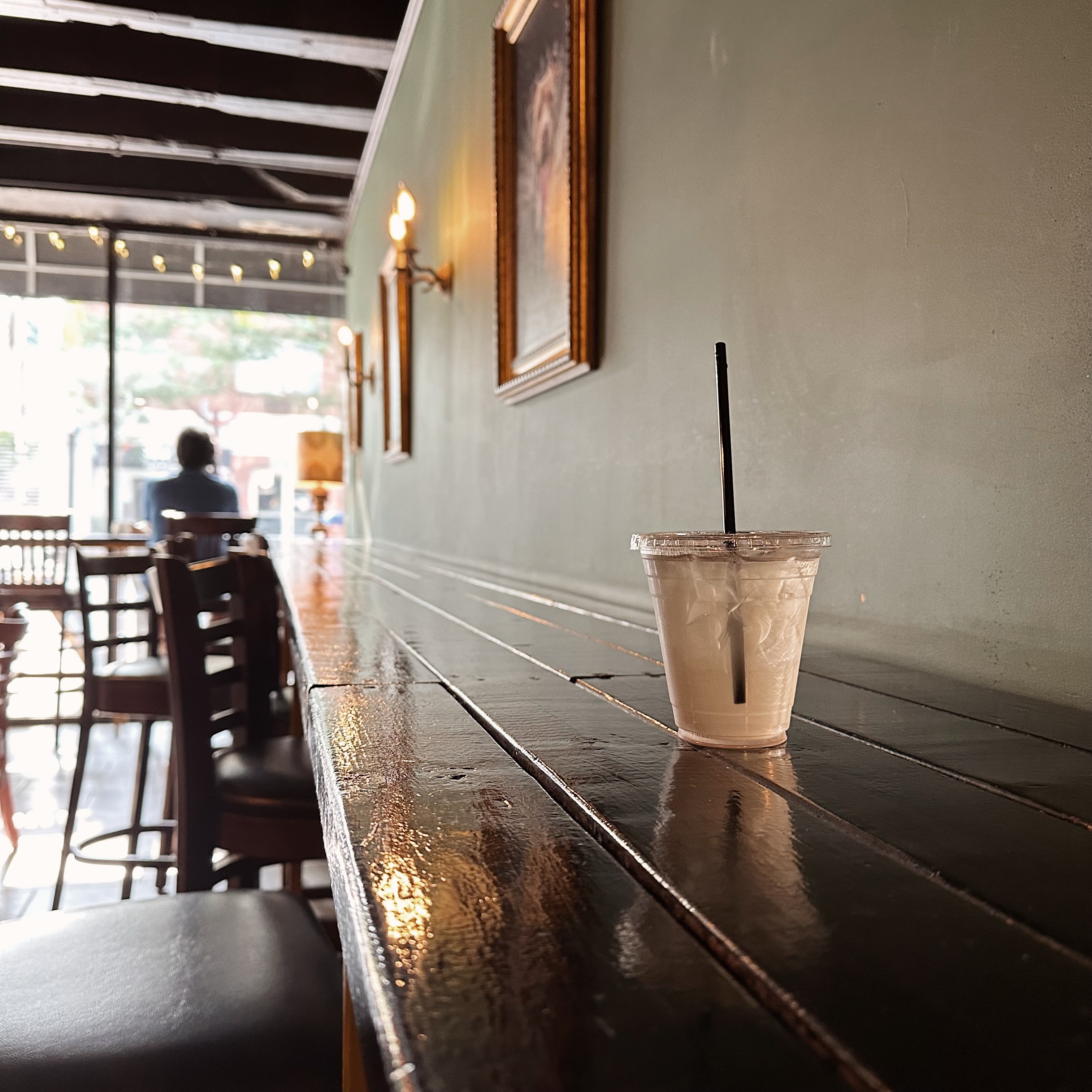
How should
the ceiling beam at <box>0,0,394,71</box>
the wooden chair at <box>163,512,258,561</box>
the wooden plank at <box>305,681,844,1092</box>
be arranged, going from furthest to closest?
the ceiling beam at <box>0,0,394,71</box>, the wooden chair at <box>163,512,258,561</box>, the wooden plank at <box>305,681,844,1092</box>

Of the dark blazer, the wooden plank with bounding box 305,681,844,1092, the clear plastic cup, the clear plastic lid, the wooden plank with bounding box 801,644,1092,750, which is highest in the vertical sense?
the dark blazer

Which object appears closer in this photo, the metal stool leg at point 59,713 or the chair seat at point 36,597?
the metal stool leg at point 59,713

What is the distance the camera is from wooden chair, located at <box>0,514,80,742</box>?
193 inches

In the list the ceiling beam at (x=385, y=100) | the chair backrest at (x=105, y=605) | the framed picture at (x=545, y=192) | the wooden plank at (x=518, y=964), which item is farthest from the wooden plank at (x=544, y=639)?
the ceiling beam at (x=385, y=100)

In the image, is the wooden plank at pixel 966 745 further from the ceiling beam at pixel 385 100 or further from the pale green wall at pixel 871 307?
the ceiling beam at pixel 385 100

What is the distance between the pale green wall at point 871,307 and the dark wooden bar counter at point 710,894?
0.17 metres

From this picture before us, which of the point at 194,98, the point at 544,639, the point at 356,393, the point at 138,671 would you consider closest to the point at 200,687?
the point at 544,639

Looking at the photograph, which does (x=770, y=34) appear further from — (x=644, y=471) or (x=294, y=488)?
(x=294, y=488)

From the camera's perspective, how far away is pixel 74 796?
260 cm

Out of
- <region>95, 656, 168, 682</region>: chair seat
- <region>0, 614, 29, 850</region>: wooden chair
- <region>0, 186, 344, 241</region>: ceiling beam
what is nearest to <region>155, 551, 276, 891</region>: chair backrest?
<region>95, 656, 168, 682</region>: chair seat

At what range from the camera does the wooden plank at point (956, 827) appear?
390mm

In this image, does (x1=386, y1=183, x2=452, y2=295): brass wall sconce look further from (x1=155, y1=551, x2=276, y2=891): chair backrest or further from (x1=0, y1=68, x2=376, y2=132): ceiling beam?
(x1=0, y1=68, x2=376, y2=132): ceiling beam

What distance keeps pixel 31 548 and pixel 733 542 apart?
17.3ft

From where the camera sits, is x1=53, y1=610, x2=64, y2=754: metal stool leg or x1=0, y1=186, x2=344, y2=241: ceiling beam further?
x1=0, y1=186, x2=344, y2=241: ceiling beam
